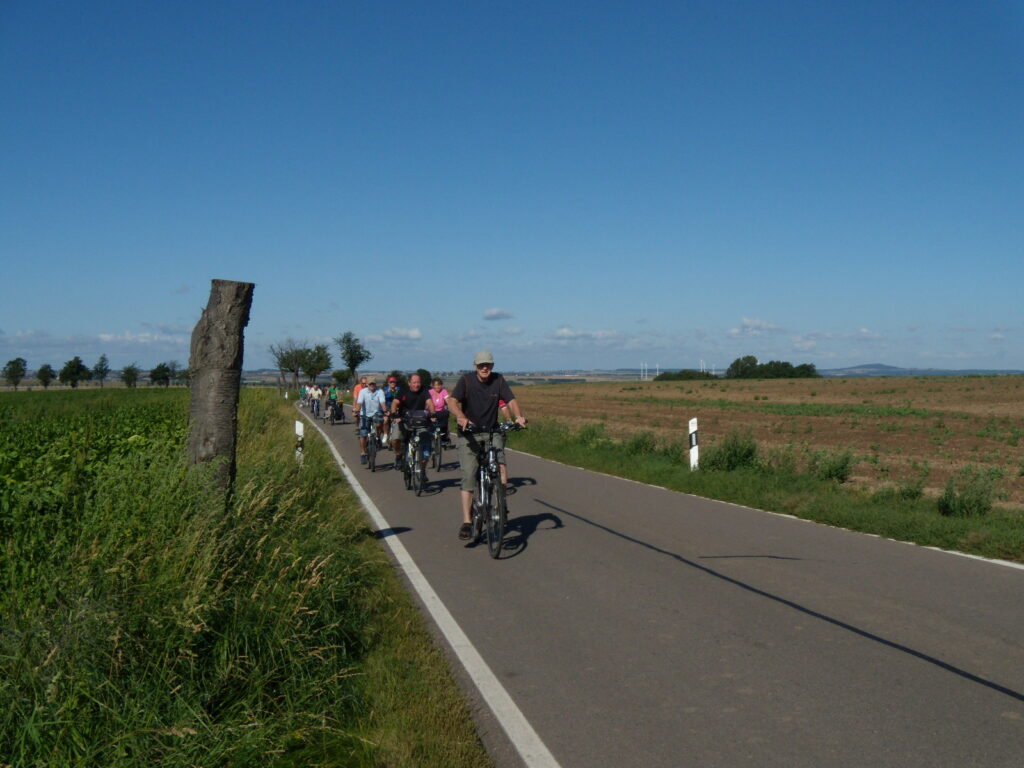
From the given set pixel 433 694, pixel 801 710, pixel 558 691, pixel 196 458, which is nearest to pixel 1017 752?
pixel 801 710

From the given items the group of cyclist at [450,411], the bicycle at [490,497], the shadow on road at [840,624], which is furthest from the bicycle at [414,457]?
the shadow on road at [840,624]

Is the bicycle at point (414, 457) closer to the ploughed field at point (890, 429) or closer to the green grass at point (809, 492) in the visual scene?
the green grass at point (809, 492)

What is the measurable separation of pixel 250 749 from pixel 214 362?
352 centimetres

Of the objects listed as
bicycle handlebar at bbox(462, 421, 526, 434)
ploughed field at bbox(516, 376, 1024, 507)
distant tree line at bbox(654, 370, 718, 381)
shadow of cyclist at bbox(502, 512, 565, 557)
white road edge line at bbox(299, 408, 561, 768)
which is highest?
distant tree line at bbox(654, 370, 718, 381)

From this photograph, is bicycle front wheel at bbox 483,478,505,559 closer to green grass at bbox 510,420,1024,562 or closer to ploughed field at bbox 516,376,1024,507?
green grass at bbox 510,420,1024,562

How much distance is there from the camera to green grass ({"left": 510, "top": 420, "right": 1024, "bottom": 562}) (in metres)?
9.26

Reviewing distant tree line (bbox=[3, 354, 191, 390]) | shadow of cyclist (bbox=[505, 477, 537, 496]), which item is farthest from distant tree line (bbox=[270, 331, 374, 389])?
shadow of cyclist (bbox=[505, 477, 537, 496])

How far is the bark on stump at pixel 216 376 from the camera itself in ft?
21.8

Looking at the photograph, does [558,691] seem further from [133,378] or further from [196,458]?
[133,378]

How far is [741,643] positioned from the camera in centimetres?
572

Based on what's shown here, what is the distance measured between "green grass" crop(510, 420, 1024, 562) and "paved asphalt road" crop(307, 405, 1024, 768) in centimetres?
60

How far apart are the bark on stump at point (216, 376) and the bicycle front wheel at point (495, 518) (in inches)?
110

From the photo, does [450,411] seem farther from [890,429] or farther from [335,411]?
[890,429]

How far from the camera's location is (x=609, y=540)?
31.1ft
